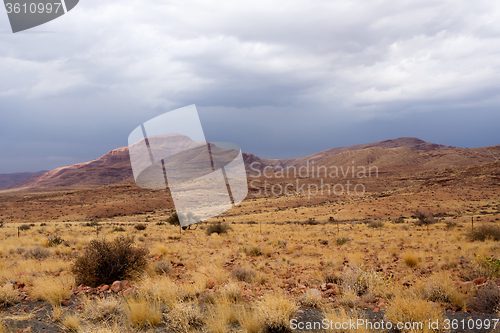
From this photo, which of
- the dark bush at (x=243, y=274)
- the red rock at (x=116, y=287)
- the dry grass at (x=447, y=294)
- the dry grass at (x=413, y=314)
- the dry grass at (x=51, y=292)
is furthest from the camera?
the dark bush at (x=243, y=274)

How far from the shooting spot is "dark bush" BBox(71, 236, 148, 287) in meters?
8.44

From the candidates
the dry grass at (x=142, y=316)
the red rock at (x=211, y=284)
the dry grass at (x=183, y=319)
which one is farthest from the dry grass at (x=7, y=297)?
the red rock at (x=211, y=284)

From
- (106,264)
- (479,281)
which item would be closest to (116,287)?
(106,264)

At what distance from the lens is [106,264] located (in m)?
8.87

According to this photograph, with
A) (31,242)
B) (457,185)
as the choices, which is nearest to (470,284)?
(31,242)

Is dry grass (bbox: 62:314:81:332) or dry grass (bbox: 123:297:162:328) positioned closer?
dry grass (bbox: 62:314:81:332)

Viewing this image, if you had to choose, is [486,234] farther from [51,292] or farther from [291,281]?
[51,292]

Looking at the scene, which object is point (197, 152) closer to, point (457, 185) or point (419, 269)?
point (457, 185)

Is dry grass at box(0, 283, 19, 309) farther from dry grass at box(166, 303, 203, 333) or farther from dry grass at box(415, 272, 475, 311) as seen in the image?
dry grass at box(415, 272, 475, 311)

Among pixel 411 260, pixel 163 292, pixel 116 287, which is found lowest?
pixel 411 260

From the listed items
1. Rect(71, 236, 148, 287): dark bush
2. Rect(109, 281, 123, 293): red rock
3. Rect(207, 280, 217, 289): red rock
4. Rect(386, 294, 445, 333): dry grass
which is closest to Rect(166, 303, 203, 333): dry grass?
Rect(207, 280, 217, 289): red rock

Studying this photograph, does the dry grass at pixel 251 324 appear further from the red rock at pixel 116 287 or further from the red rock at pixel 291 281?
the red rock at pixel 116 287

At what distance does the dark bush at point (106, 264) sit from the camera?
27.7ft

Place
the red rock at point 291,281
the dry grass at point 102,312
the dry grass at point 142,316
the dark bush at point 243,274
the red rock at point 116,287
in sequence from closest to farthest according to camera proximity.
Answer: the dry grass at point 142,316
the dry grass at point 102,312
the red rock at point 116,287
the red rock at point 291,281
the dark bush at point 243,274
